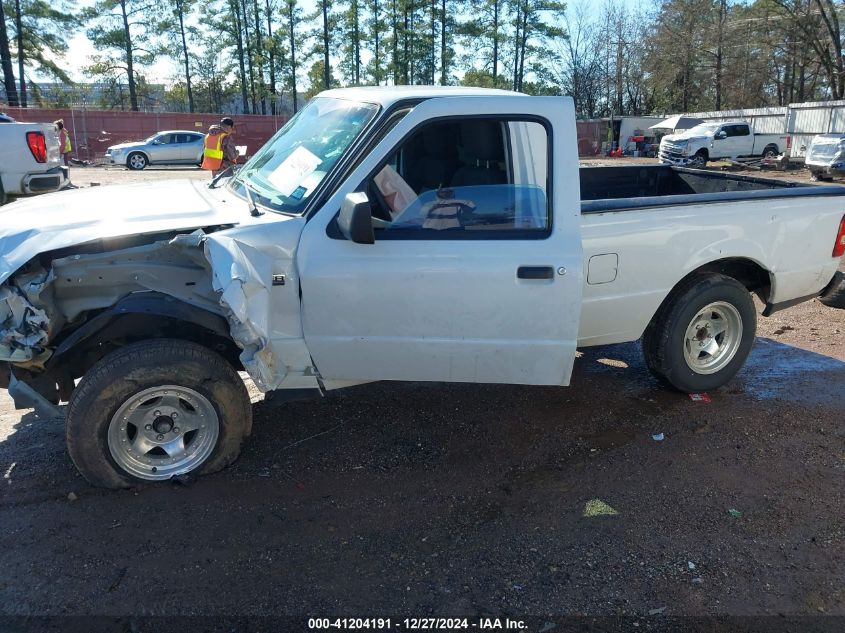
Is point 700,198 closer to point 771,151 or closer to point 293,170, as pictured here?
point 293,170

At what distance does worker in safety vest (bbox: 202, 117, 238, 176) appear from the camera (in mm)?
11180

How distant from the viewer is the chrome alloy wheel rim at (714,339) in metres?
4.72

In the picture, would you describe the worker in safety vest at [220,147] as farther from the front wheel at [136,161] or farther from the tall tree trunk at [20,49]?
the tall tree trunk at [20,49]

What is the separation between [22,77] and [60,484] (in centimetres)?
5152

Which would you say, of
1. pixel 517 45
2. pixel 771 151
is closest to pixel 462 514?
pixel 771 151

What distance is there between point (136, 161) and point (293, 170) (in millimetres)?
26096

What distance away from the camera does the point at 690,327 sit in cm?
462

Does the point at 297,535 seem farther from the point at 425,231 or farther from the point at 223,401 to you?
the point at 425,231

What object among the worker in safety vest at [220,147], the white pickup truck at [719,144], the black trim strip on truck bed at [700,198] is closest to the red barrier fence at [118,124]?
the white pickup truck at [719,144]

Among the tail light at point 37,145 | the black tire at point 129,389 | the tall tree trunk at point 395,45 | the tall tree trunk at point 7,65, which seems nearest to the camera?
the black tire at point 129,389

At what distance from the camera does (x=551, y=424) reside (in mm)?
4488

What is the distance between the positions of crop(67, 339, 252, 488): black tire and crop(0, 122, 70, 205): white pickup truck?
757cm

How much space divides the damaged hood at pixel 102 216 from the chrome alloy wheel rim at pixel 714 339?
10.3 ft

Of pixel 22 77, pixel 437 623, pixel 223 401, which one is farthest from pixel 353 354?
pixel 22 77
